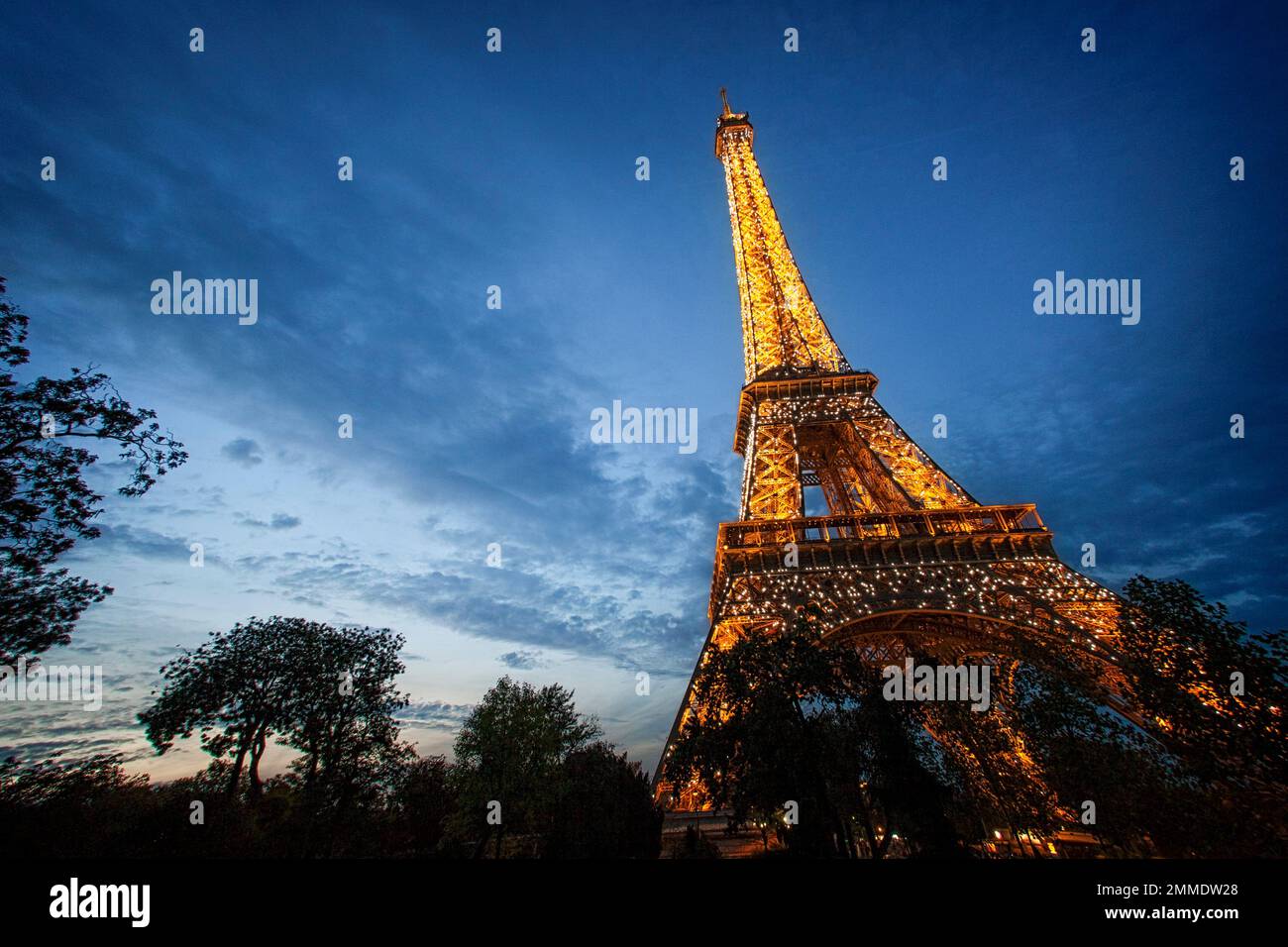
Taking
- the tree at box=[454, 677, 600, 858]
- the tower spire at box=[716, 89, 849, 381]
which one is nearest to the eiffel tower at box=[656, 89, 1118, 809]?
the tower spire at box=[716, 89, 849, 381]

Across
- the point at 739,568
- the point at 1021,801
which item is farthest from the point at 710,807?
the point at 1021,801

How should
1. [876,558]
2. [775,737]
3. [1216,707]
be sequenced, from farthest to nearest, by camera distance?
1. [876,558]
2. [1216,707]
3. [775,737]

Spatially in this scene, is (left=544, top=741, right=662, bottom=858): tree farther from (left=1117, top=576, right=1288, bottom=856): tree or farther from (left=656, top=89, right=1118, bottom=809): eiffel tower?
(left=1117, top=576, right=1288, bottom=856): tree

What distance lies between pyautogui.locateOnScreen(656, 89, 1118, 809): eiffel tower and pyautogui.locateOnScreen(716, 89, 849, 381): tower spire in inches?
15.2

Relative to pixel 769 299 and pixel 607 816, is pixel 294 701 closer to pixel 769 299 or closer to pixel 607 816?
pixel 607 816

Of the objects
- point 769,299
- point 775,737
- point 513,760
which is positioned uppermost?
point 769,299

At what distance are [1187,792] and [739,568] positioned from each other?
514 inches

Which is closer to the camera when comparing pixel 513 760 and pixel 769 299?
pixel 513 760

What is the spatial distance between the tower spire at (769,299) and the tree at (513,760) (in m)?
21.9

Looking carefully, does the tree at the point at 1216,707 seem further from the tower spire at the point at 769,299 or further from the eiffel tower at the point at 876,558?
the tower spire at the point at 769,299

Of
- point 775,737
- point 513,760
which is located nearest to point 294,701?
point 513,760

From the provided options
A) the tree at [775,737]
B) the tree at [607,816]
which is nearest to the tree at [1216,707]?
the tree at [775,737]

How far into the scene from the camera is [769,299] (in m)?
32.3

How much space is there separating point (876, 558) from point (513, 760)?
1743cm
